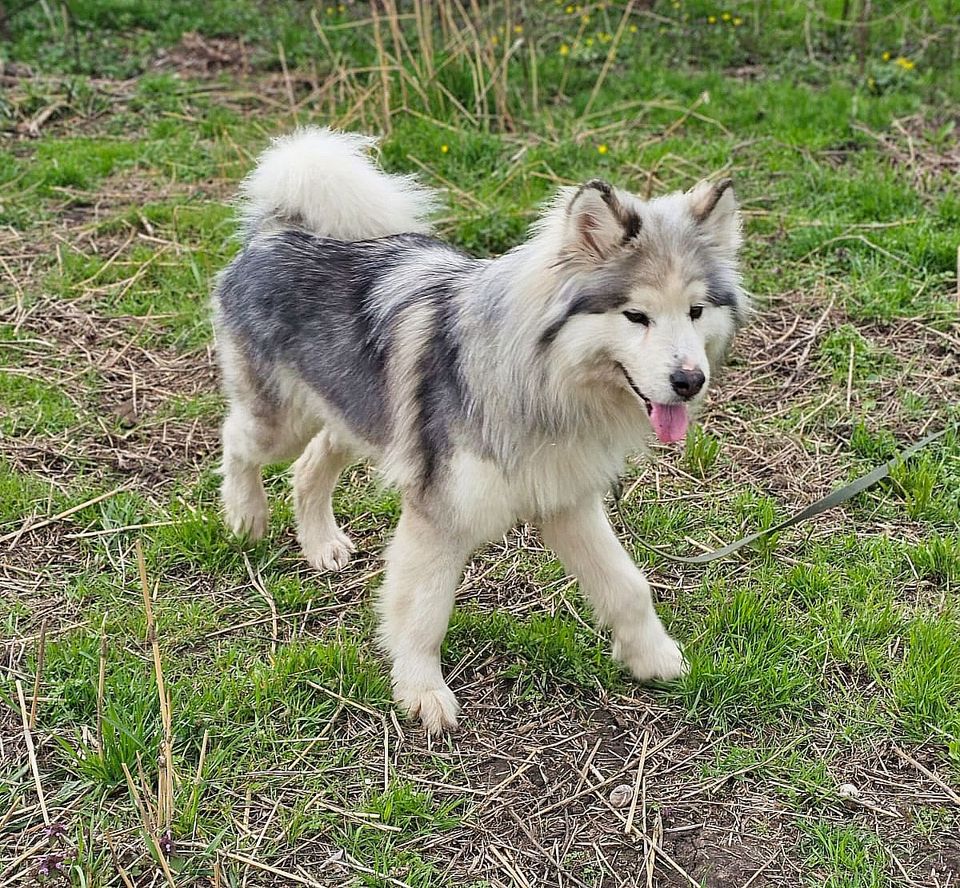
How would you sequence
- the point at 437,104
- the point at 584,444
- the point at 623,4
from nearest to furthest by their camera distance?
1. the point at 584,444
2. the point at 437,104
3. the point at 623,4

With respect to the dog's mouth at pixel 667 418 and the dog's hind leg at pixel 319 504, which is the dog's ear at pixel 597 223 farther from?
the dog's hind leg at pixel 319 504

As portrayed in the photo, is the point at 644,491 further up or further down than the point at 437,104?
further down

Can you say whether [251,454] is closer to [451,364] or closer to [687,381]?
[451,364]

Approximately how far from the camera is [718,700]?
11.0 feet

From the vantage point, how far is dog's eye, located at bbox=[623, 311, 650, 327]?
2750 millimetres

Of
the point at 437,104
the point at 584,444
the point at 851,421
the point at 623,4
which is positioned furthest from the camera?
the point at 623,4

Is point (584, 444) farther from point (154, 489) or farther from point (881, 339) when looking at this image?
point (881, 339)

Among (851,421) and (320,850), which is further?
(851,421)

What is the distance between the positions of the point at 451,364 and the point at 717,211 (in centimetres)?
83

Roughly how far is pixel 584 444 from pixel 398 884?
1223 millimetres

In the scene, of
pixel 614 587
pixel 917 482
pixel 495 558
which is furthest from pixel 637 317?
pixel 917 482

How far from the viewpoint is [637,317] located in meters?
2.75

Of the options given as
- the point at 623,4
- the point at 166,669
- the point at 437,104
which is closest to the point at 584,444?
the point at 166,669

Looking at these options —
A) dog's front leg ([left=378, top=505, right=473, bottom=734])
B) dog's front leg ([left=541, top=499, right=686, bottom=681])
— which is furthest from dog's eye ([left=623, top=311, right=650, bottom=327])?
dog's front leg ([left=378, top=505, right=473, bottom=734])
